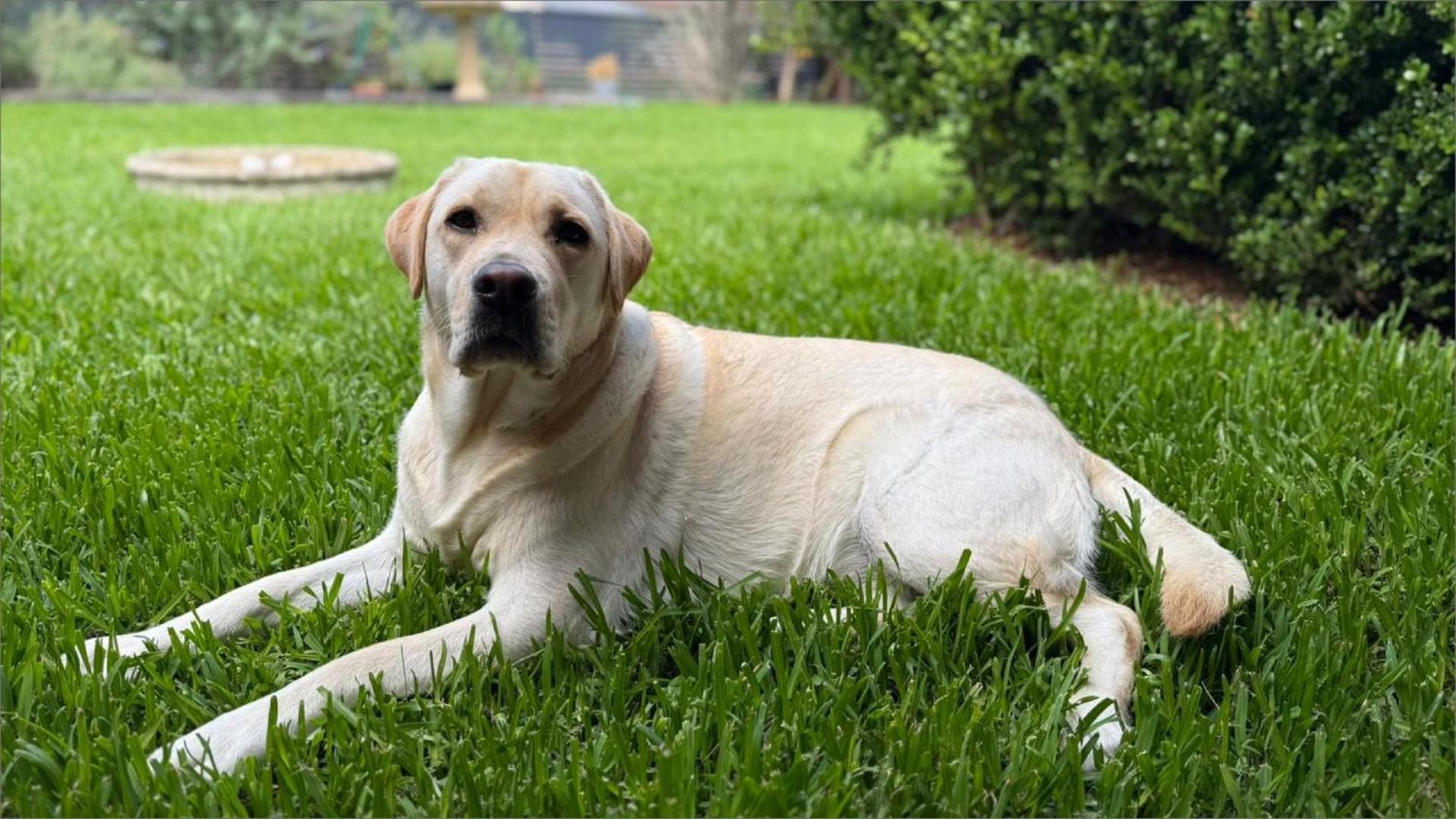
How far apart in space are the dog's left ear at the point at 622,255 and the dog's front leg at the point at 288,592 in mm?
852

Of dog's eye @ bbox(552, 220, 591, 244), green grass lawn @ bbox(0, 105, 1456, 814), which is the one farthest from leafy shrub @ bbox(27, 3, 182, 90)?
dog's eye @ bbox(552, 220, 591, 244)

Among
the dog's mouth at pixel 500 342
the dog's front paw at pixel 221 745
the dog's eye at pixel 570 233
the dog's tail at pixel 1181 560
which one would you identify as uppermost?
the dog's eye at pixel 570 233

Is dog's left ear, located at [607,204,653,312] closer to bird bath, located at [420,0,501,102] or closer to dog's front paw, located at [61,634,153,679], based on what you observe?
dog's front paw, located at [61,634,153,679]

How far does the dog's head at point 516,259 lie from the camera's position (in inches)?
97.8

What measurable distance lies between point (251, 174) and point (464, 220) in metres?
7.39

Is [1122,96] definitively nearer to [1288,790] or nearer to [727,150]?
[1288,790]

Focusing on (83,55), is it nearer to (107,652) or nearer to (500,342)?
(107,652)

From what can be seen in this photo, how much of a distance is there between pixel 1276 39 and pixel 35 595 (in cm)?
547

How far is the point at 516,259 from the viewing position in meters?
2.48

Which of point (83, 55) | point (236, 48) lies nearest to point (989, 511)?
point (83, 55)

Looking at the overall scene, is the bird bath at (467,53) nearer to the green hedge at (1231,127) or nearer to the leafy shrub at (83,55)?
the leafy shrub at (83,55)

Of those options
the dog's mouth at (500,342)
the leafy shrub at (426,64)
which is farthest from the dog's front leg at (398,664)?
the leafy shrub at (426,64)

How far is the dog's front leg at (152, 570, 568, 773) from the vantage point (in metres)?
2.16

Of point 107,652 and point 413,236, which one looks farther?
point 413,236
